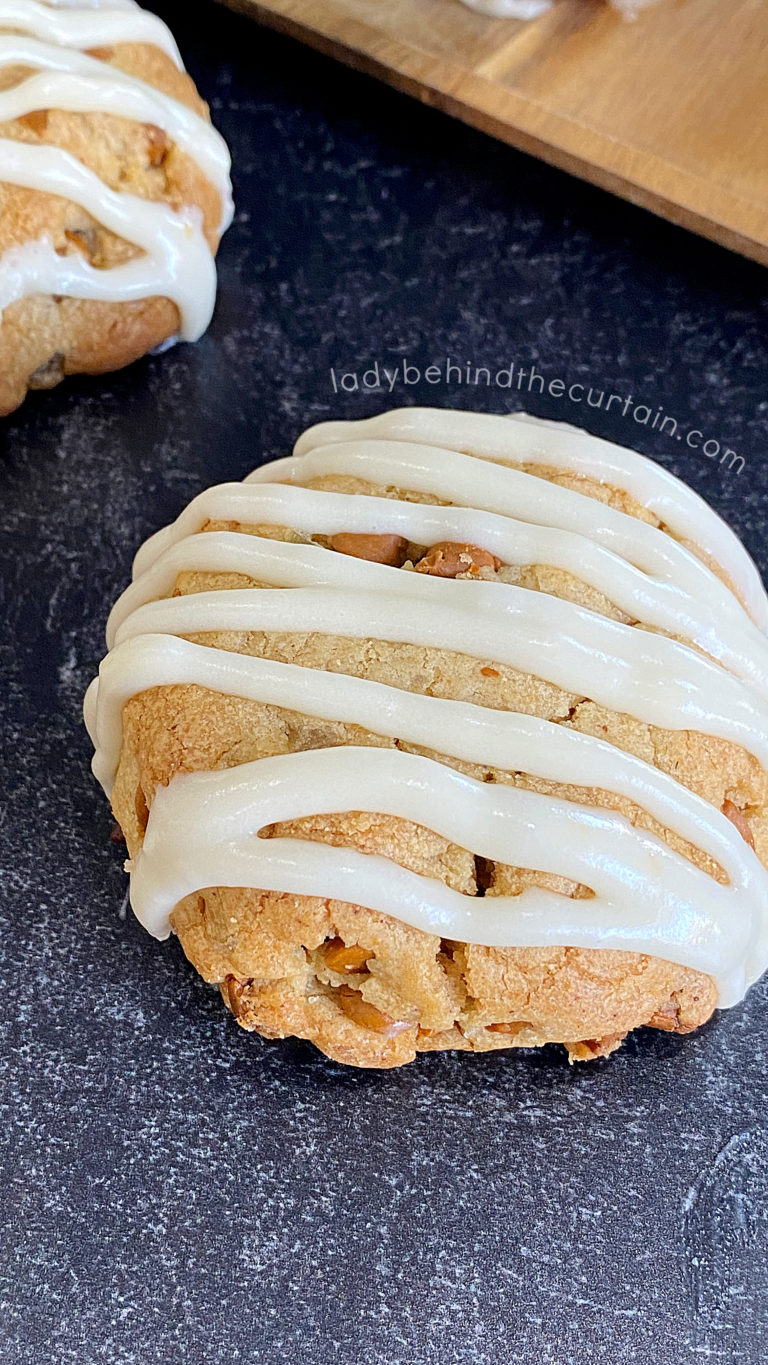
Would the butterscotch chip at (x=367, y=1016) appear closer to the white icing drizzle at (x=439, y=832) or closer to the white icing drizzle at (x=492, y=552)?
the white icing drizzle at (x=439, y=832)

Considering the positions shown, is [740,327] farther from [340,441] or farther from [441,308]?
[340,441]

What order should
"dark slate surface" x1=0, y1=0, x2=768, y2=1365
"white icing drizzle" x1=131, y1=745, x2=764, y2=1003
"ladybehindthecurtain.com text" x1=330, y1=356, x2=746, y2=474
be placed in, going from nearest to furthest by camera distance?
"white icing drizzle" x1=131, y1=745, x2=764, y2=1003
"dark slate surface" x1=0, y1=0, x2=768, y2=1365
"ladybehindthecurtain.com text" x1=330, y1=356, x2=746, y2=474

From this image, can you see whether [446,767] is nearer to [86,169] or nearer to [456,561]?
[456,561]

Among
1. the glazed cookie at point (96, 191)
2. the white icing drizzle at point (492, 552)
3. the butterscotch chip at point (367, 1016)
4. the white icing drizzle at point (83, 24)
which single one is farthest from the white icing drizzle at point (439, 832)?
the white icing drizzle at point (83, 24)

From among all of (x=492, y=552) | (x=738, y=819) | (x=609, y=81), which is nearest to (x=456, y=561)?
(x=492, y=552)

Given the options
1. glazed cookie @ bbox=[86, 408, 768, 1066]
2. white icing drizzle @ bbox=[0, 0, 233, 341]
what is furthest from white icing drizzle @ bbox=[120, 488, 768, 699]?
white icing drizzle @ bbox=[0, 0, 233, 341]

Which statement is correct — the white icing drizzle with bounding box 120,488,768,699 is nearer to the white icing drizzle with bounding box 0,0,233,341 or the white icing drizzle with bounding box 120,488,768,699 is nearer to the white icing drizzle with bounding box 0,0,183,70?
the white icing drizzle with bounding box 0,0,233,341

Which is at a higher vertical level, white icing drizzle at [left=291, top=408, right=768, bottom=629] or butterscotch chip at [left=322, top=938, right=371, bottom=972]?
white icing drizzle at [left=291, top=408, right=768, bottom=629]
